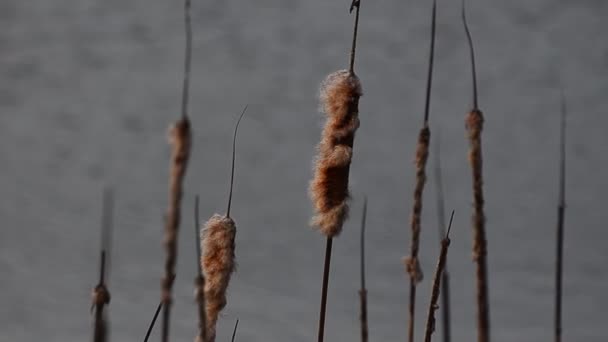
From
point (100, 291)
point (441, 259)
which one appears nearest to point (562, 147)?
point (441, 259)

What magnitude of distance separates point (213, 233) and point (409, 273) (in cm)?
74

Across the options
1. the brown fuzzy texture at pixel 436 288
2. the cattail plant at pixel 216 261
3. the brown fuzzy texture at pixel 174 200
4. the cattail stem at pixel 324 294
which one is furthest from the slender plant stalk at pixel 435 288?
the brown fuzzy texture at pixel 174 200

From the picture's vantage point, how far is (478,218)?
2.42 m

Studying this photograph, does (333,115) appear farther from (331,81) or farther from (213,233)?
(213,233)

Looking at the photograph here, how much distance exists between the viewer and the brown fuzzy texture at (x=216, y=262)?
306 cm

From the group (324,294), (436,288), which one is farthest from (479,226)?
(324,294)

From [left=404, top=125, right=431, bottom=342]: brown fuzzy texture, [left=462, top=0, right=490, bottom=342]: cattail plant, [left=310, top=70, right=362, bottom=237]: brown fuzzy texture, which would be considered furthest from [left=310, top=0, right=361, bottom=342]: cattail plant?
[left=462, top=0, right=490, bottom=342]: cattail plant

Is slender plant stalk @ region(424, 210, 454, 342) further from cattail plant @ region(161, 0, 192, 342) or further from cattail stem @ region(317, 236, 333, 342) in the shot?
cattail plant @ region(161, 0, 192, 342)

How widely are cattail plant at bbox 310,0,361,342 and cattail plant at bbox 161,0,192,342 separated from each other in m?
1.16

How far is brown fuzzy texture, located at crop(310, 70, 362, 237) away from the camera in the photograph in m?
3.23

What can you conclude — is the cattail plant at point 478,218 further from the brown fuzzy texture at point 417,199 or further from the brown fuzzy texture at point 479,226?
the brown fuzzy texture at point 417,199

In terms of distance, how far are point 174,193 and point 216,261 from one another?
127 cm

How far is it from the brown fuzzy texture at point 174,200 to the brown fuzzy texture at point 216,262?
0.99 m

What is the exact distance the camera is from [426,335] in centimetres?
287
